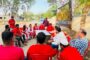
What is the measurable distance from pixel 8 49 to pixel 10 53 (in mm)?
50

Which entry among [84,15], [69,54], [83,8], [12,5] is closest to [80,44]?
[69,54]

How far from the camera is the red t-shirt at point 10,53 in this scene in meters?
3.05

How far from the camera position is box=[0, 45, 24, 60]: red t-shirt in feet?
10.0

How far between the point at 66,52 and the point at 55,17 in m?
12.7

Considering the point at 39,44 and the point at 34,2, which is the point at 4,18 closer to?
the point at 34,2

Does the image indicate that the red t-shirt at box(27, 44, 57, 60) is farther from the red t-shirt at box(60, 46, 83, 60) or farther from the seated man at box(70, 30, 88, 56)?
the seated man at box(70, 30, 88, 56)

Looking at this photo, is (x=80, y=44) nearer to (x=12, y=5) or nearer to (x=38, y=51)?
(x=38, y=51)

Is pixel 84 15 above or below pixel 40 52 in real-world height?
above

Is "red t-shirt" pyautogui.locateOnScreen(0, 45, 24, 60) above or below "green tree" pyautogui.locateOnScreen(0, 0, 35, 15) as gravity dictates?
below

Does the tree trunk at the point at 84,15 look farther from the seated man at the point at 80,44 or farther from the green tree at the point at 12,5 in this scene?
the green tree at the point at 12,5

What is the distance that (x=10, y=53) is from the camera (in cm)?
306

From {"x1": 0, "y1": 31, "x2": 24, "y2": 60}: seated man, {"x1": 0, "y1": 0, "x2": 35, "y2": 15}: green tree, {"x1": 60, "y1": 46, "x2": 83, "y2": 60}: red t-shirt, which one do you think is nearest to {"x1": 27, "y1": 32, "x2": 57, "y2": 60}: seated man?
{"x1": 60, "y1": 46, "x2": 83, "y2": 60}: red t-shirt

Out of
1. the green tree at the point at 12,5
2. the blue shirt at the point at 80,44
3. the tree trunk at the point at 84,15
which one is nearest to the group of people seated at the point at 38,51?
the blue shirt at the point at 80,44

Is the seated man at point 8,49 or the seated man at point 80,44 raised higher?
the seated man at point 8,49
